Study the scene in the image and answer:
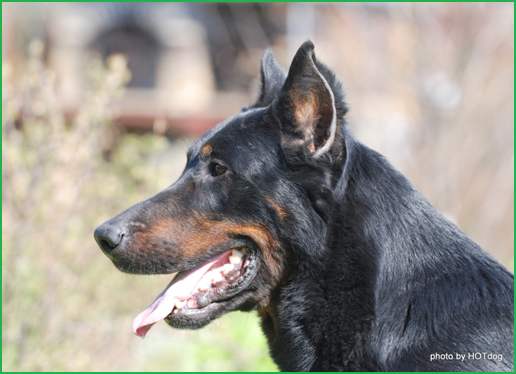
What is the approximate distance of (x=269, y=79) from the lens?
3.78 metres

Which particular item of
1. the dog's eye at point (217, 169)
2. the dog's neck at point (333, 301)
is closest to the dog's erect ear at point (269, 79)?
the dog's eye at point (217, 169)

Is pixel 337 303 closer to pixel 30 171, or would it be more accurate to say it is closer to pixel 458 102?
pixel 30 171

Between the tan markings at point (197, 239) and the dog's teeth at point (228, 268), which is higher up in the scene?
the tan markings at point (197, 239)

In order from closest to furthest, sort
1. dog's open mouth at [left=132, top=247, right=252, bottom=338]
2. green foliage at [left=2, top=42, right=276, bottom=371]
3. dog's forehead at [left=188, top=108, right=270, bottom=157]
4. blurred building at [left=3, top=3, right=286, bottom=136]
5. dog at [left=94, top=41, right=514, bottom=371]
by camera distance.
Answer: dog at [left=94, top=41, right=514, bottom=371], dog's open mouth at [left=132, top=247, right=252, bottom=338], dog's forehead at [left=188, top=108, right=270, bottom=157], green foliage at [left=2, top=42, right=276, bottom=371], blurred building at [left=3, top=3, right=286, bottom=136]

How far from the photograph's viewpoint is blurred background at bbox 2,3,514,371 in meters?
4.92

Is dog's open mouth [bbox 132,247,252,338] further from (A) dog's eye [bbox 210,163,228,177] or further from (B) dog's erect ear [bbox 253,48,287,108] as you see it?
(B) dog's erect ear [bbox 253,48,287,108]

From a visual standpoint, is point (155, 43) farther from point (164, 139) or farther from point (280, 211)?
point (280, 211)

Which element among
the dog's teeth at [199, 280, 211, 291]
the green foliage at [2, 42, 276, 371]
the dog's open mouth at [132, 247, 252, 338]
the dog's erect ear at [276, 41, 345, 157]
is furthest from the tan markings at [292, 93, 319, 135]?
the green foliage at [2, 42, 276, 371]

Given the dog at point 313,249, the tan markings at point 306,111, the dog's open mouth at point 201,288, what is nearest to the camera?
the dog at point 313,249

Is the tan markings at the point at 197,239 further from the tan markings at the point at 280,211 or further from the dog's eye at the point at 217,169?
the dog's eye at the point at 217,169

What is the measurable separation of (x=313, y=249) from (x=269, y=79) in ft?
4.58

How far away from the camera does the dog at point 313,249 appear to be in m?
2.66

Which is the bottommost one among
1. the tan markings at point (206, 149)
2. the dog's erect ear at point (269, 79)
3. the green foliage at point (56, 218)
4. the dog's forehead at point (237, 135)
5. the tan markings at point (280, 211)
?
the green foliage at point (56, 218)

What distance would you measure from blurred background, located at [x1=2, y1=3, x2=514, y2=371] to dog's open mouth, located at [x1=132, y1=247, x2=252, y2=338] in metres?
1.37
